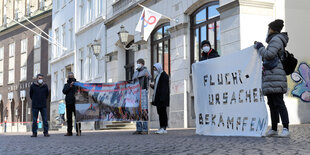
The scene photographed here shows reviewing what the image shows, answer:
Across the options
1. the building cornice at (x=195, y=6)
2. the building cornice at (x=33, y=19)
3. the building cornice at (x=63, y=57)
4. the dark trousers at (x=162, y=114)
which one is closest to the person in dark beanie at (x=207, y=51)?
the dark trousers at (x=162, y=114)

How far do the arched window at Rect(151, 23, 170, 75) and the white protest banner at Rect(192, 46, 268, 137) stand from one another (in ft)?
33.1

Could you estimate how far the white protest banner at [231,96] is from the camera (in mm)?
9289

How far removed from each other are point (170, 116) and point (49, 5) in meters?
28.2

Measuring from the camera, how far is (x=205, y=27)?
18.5 meters

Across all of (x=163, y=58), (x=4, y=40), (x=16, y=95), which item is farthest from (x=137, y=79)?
(x=4, y=40)

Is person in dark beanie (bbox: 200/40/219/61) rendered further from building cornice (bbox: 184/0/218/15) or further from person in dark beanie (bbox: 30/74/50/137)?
building cornice (bbox: 184/0/218/15)

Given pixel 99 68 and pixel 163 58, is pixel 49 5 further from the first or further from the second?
pixel 163 58

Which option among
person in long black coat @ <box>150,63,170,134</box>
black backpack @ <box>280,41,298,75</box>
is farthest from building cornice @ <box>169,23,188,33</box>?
black backpack @ <box>280,41,298,75</box>

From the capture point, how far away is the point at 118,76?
26.5m

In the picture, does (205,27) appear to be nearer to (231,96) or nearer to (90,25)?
(231,96)

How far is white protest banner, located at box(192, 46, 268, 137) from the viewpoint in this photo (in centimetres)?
929

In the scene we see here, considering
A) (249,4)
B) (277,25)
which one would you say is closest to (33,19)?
(249,4)

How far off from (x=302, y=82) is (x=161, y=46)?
24.8ft

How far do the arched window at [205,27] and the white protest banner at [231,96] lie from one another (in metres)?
6.78
